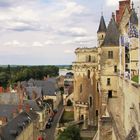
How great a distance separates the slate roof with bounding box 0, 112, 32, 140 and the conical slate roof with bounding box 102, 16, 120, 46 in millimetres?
12744

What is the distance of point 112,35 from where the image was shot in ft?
127

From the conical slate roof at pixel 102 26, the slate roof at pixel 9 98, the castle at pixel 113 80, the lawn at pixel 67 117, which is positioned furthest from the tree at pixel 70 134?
the slate roof at pixel 9 98

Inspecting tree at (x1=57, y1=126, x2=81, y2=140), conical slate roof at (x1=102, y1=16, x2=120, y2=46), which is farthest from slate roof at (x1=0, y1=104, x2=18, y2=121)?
conical slate roof at (x1=102, y1=16, x2=120, y2=46)

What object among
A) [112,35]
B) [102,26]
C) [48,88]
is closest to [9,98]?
[102,26]

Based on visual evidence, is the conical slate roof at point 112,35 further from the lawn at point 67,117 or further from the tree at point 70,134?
the lawn at point 67,117

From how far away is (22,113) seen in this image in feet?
146

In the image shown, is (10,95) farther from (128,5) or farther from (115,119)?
(115,119)

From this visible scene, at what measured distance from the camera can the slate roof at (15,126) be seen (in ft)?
117

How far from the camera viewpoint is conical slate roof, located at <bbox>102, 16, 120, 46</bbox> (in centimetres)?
3850

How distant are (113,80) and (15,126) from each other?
1161cm

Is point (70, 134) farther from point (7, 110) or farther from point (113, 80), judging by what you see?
point (7, 110)

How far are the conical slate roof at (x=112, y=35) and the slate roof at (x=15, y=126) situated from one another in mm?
12744

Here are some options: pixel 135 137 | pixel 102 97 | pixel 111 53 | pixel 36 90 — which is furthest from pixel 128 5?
pixel 36 90

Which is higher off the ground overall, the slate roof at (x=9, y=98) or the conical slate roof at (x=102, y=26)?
the conical slate roof at (x=102, y=26)
